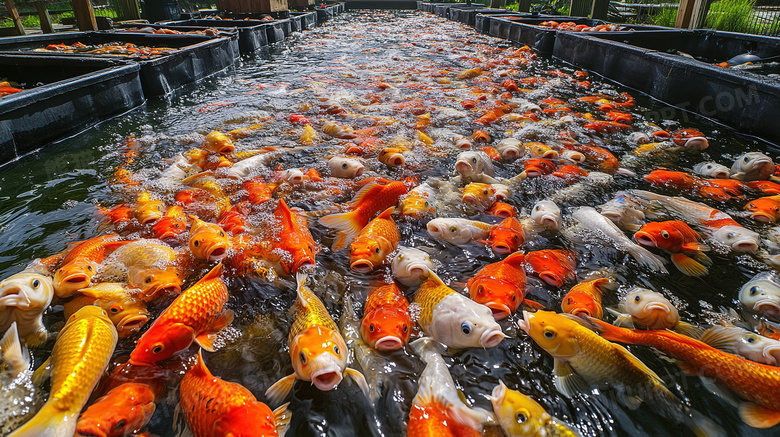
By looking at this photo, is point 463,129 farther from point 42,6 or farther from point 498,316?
point 42,6

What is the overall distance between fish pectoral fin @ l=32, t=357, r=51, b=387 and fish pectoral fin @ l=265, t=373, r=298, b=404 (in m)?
1.18

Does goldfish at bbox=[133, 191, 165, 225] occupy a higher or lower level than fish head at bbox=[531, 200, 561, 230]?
higher

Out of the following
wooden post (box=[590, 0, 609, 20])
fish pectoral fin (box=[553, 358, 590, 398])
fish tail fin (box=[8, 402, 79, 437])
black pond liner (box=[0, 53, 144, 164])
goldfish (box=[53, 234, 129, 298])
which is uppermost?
wooden post (box=[590, 0, 609, 20])

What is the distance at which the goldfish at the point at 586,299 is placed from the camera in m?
2.48

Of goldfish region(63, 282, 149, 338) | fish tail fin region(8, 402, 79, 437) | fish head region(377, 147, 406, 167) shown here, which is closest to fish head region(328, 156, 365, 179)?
fish head region(377, 147, 406, 167)

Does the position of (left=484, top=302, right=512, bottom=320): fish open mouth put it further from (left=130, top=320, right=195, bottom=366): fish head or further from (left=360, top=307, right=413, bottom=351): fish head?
(left=130, top=320, right=195, bottom=366): fish head

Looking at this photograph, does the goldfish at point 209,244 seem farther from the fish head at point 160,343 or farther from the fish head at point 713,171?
the fish head at point 713,171

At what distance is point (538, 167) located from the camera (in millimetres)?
4426

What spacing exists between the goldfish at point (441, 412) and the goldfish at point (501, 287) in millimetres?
555

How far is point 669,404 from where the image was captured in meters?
2.05

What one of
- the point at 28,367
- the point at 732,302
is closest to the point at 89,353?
the point at 28,367

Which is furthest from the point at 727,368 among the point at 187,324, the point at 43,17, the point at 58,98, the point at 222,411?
the point at 43,17

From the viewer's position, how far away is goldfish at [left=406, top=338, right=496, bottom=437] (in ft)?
5.75

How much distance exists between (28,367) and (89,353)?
1.53 feet
